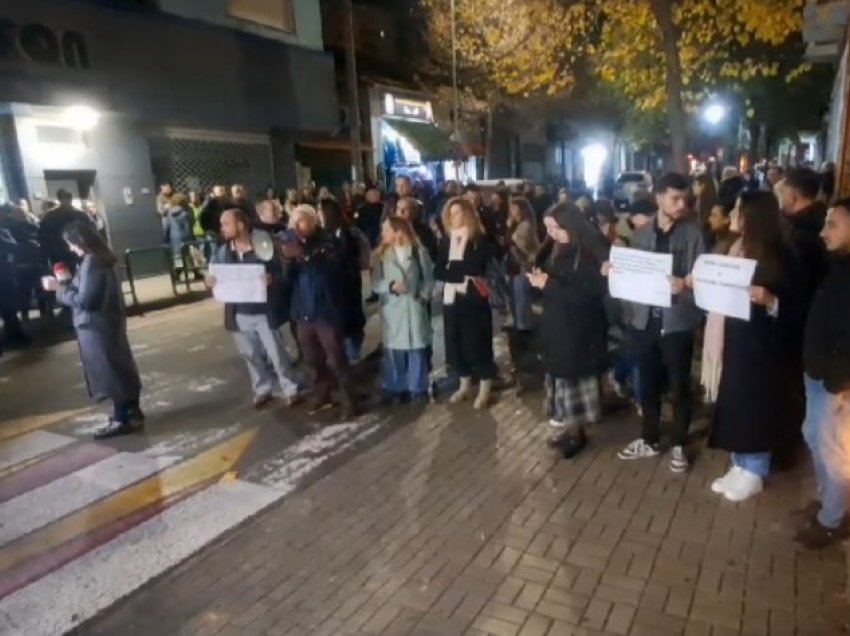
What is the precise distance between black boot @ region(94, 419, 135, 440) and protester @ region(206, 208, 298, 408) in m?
1.18

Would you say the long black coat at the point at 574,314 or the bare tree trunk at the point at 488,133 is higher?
the bare tree trunk at the point at 488,133

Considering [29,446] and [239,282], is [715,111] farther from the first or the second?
[29,446]

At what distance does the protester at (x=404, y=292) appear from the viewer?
21.9ft

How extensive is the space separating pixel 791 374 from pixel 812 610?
4.88 feet

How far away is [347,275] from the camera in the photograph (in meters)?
7.15

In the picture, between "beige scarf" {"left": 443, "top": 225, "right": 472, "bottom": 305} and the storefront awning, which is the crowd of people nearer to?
"beige scarf" {"left": 443, "top": 225, "right": 472, "bottom": 305}

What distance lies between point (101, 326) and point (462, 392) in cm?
334

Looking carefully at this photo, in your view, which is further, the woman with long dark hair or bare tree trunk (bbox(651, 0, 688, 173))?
bare tree trunk (bbox(651, 0, 688, 173))

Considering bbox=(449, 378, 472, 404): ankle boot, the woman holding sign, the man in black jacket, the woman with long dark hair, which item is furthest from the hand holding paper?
the woman with long dark hair

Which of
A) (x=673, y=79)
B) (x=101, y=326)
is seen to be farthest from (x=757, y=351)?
(x=673, y=79)

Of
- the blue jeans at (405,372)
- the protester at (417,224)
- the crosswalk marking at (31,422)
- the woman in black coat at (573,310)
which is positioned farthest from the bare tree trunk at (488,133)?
the woman in black coat at (573,310)

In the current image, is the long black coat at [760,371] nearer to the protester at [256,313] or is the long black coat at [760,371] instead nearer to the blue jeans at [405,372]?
the blue jeans at [405,372]

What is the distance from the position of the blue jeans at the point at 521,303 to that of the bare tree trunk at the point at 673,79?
6072 millimetres

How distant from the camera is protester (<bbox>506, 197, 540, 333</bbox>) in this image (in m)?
8.04
